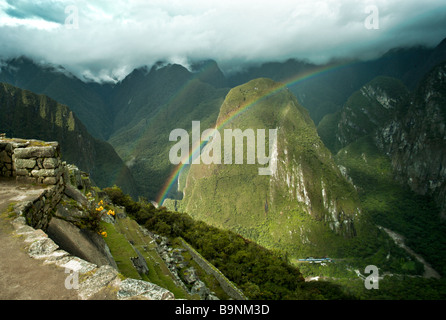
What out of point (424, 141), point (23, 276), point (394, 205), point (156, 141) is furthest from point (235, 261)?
point (156, 141)

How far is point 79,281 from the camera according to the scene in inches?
114

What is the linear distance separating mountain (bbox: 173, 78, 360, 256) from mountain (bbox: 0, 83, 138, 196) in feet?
98.8

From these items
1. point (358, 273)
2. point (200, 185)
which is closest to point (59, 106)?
point (200, 185)

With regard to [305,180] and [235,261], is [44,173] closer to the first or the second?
[235,261]

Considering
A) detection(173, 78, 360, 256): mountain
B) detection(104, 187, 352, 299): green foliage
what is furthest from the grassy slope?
detection(104, 187, 352, 299): green foliage

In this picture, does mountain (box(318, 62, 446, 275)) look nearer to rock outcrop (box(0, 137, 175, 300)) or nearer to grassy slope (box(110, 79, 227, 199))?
rock outcrop (box(0, 137, 175, 300))

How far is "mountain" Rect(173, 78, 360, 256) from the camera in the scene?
249ft

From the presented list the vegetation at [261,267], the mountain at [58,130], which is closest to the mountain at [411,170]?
the vegetation at [261,267]

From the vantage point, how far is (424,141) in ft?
329

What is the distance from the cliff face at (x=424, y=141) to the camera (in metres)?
92.8

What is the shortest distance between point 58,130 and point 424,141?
506 feet

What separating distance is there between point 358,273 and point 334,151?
399 feet

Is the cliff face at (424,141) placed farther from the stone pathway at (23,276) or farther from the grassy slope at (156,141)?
the stone pathway at (23,276)
